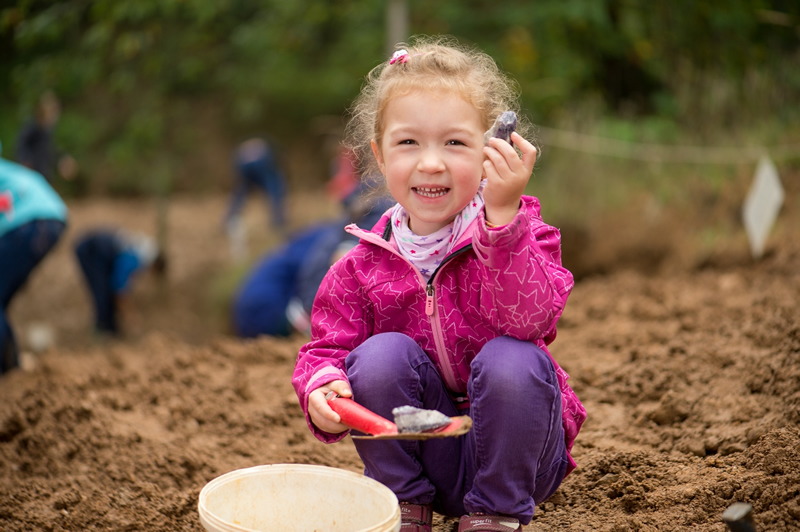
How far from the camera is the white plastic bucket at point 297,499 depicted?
1.49m

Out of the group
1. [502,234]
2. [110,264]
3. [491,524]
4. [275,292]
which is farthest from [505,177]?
[110,264]

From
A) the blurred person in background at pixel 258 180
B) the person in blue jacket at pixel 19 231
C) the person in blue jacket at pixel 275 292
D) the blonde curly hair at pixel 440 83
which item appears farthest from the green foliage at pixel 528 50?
the blonde curly hair at pixel 440 83

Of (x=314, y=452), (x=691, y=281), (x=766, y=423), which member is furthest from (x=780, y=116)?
(x=314, y=452)

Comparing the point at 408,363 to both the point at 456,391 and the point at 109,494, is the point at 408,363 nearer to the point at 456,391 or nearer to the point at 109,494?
the point at 456,391

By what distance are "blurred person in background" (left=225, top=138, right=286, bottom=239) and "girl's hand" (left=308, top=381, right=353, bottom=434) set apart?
9201 mm

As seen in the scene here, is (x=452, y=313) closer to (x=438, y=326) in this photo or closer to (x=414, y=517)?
(x=438, y=326)

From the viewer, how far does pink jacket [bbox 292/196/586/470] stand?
4.68ft

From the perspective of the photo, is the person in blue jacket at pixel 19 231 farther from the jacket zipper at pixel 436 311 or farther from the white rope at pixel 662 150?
the white rope at pixel 662 150

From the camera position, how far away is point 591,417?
2445 millimetres

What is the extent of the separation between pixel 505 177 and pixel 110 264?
254 inches

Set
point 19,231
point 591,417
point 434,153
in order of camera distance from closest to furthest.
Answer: point 434,153, point 591,417, point 19,231

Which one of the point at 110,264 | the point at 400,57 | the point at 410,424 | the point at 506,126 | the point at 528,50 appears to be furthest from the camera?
the point at 528,50

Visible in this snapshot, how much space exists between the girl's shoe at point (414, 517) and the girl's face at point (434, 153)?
0.62 meters

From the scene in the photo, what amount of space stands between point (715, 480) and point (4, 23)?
4.88 meters
